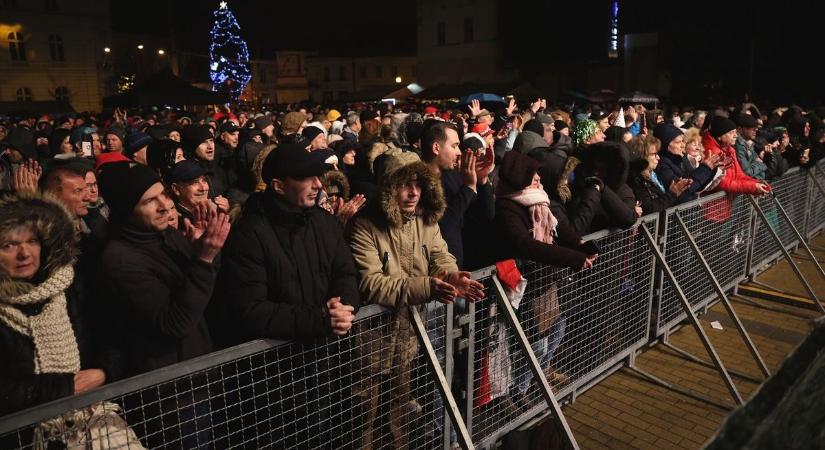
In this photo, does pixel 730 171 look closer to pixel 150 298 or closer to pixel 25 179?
pixel 150 298

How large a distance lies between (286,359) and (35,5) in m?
56.8

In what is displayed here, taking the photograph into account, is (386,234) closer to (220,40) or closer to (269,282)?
(269,282)

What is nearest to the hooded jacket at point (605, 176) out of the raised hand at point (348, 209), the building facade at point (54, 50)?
the raised hand at point (348, 209)

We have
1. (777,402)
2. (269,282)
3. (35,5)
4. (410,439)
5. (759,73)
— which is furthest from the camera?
(35,5)

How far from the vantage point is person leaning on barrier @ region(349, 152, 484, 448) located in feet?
10.3

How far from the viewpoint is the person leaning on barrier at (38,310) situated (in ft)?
7.43

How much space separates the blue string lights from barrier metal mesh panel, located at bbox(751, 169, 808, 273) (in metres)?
29.2

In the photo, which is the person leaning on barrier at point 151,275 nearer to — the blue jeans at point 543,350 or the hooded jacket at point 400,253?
the hooded jacket at point 400,253

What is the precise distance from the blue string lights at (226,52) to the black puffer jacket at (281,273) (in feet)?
102

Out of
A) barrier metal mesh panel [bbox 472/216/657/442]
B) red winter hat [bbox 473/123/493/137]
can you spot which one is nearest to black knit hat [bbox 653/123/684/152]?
barrier metal mesh panel [bbox 472/216/657/442]

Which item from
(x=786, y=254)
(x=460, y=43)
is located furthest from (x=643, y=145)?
(x=460, y=43)

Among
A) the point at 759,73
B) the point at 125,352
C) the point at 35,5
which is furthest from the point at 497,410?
the point at 35,5

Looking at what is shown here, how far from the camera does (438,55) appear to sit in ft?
165

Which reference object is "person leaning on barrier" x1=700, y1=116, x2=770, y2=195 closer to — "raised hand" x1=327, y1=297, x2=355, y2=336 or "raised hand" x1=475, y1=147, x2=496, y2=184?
"raised hand" x1=475, y1=147, x2=496, y2=184
